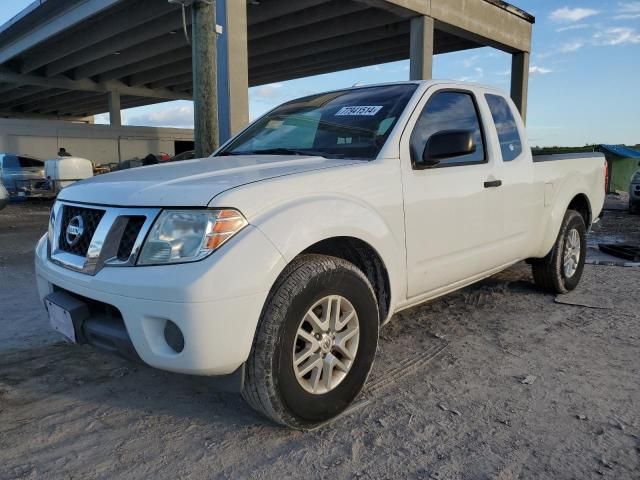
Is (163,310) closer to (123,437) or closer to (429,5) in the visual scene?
(123,437)

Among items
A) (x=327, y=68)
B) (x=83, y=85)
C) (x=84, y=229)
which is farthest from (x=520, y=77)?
(x=83, y=85)

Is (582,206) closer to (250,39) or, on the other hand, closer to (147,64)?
Answer: (250,39)

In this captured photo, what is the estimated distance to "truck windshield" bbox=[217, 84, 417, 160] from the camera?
3.21 m

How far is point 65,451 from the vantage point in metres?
2.42

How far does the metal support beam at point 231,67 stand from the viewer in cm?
959

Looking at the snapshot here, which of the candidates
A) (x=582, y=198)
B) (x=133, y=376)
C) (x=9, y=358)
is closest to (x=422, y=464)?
(x=133, y=376)

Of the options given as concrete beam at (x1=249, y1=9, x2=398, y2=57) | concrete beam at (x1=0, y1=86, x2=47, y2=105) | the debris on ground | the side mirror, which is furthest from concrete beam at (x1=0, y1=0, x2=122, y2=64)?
the debris on ground

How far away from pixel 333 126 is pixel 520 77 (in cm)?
1851

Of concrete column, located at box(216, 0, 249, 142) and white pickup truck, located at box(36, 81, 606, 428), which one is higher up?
concrete column, located at box(216, 0, 249, 142)

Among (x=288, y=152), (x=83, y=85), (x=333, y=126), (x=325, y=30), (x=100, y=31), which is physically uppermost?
(x=100, y=31)

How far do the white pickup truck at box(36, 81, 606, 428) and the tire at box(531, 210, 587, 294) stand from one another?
111 cm

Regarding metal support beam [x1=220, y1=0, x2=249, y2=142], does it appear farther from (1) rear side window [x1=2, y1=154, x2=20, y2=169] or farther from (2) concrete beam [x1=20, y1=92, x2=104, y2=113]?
(2) concrete beam [x1=20, y1=92, x2=104, y2=113]

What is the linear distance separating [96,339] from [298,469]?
1097 mm

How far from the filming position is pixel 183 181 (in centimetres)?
251
